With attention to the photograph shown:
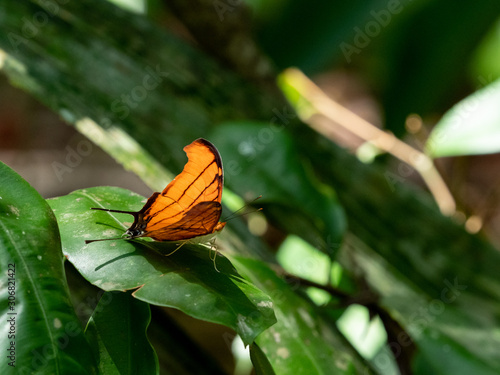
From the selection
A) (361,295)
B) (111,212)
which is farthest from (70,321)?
(361,295)

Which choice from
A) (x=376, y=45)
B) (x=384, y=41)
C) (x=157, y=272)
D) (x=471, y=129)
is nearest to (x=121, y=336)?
(x=157, y=272)

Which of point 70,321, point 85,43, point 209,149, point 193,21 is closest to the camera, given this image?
point 70,321

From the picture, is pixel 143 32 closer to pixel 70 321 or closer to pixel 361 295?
pixel 361 295

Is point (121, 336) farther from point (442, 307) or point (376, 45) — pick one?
point (376, 45)

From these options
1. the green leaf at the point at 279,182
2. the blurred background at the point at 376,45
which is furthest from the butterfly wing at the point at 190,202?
the blurred background at the point at 376,45

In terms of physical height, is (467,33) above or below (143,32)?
above

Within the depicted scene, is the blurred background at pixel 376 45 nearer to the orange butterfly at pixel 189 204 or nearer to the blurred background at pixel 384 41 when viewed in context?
the blurred background at pixel 384 41

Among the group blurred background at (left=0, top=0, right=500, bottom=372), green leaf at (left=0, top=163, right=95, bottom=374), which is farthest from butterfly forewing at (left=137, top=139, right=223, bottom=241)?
blurred background at (left=0, top=0, right=500, bottom=372)
